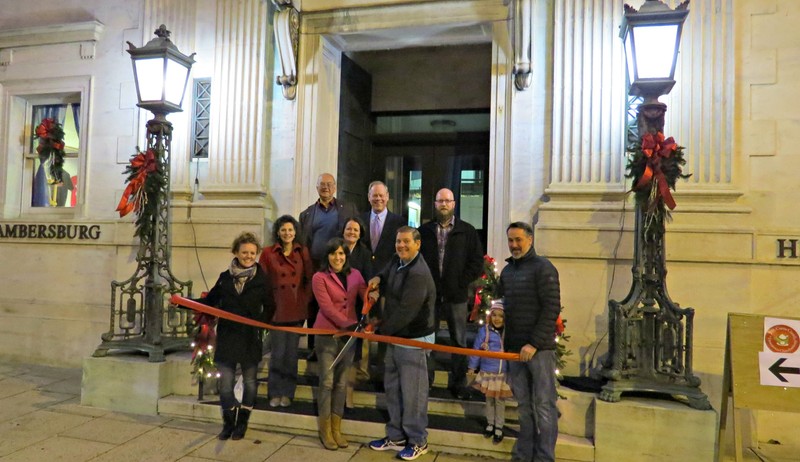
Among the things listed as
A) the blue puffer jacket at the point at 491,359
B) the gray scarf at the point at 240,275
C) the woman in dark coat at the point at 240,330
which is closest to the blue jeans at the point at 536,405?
the blue puffer jacket at the point at 491,359

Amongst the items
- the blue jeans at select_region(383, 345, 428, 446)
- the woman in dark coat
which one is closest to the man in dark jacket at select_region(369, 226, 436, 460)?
the blue jeans at select_region(383, 345, 428, 446)

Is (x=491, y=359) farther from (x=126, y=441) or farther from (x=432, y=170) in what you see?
(x=432, y=170)

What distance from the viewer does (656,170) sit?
4.55m

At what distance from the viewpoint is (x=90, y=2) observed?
25.6 feet

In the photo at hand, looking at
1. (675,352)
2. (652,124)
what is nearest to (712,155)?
(652,124)

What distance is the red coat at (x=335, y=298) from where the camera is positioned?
4.59 metres

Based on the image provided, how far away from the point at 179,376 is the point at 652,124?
5449mm

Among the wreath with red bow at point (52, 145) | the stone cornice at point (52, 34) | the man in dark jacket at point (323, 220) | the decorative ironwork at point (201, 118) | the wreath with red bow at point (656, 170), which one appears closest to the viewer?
the wreath with red bow at point (656, 170)

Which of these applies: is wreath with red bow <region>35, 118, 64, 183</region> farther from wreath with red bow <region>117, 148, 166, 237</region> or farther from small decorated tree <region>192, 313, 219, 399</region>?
small decorated tree <region>192, 313, 219, 399</region>

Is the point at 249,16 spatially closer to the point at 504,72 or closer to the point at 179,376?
the point at 504,72

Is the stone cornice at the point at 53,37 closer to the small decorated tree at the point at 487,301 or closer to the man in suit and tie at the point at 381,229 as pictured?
the man in suit and tie at the point at 381,229

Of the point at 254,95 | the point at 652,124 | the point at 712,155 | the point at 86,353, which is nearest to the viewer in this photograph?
the point at 652,124

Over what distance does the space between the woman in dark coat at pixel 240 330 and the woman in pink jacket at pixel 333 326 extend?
56 cm

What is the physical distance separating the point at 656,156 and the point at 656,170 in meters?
0.12
